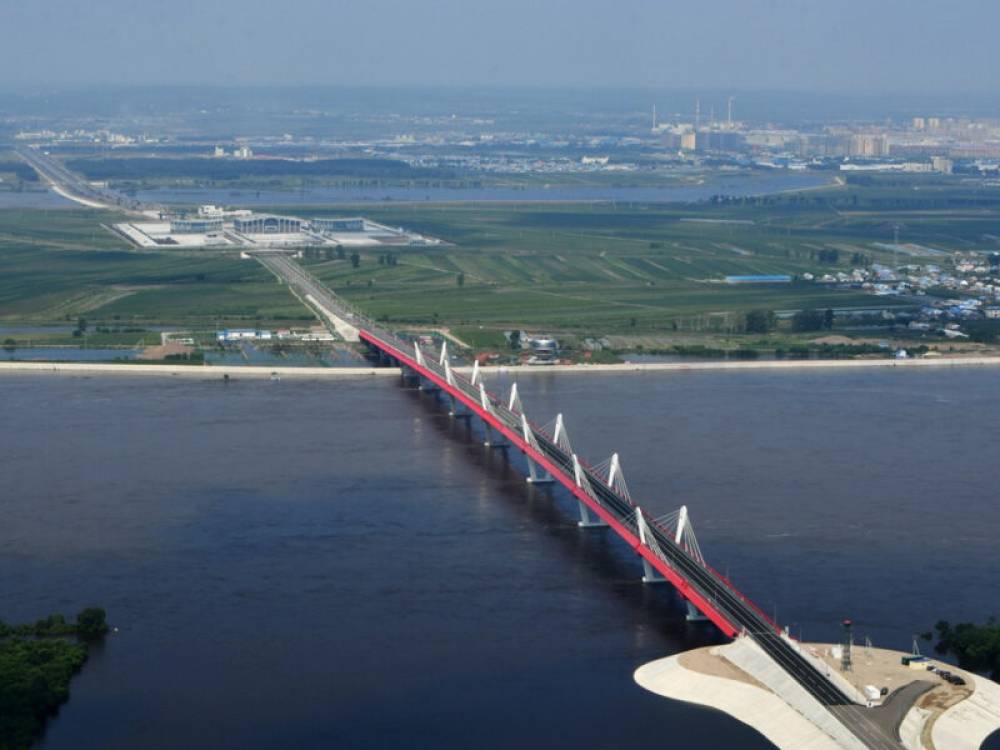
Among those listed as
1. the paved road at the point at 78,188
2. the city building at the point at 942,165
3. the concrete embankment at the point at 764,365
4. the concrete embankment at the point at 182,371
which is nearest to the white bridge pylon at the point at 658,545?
the concrete embankment at the point at 764,365

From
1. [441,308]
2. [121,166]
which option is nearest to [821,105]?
[121,166]

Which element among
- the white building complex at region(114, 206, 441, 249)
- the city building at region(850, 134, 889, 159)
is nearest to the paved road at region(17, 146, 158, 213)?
the white building complex at region(114, 206, 441, 249)

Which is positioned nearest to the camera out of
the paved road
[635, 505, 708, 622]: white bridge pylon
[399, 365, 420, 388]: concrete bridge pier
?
[635, 505, 708, 622]: white bridge pylon

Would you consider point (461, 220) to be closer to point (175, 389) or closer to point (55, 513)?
point (175, 389)

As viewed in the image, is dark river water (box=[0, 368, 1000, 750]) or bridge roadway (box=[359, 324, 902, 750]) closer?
bridge roadway (box=[359, 324, 902, 750])

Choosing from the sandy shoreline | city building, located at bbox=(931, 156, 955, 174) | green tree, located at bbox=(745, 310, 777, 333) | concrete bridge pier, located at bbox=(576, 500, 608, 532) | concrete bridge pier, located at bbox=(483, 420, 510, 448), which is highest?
city building, located at bbox=(931, 156, 955, 174)

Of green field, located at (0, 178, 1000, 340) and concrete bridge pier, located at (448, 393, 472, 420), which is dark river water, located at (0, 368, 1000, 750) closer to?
concrete bridge pier, located at (448, 393, 472, 420)

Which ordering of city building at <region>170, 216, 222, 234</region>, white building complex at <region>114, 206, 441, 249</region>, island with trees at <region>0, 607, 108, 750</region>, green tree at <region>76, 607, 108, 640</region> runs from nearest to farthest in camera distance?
island with trees at <region>0, 607, 108, 750</region> < green tree at <region>76, 607, 108, 640</region> < white building complex at <region>114, 206, 441, 249</region> < city building at <region>170, 216, 222, 234</region>
